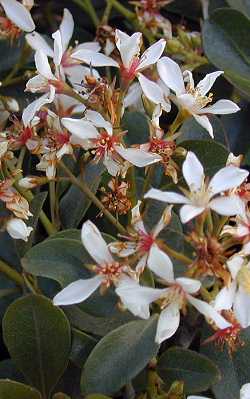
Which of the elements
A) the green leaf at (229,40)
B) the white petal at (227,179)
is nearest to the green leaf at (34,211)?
the white petal at (227,179)

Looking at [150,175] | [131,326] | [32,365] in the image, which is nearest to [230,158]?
[150,175]

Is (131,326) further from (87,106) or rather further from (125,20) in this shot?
(125,20)

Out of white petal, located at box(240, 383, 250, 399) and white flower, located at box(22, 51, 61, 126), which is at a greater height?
white flower, located at box(22, 51, 61, 126)

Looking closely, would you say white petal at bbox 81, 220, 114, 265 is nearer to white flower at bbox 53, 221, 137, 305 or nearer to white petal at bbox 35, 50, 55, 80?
white flower at bbox 53, 221, 137, 305

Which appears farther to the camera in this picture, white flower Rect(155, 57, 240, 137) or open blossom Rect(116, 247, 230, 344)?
white flower Rect(155, 57, 240, 137)

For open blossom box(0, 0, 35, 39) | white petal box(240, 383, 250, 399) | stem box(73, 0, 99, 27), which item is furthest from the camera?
stem box(73, 0, 99, 27)

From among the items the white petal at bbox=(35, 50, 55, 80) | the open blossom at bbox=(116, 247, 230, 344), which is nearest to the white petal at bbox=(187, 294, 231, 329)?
the open blossom at bbox=(116, 247, 230, 344)

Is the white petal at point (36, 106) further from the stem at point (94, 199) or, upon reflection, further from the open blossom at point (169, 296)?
the open blossom at point (169, 296)

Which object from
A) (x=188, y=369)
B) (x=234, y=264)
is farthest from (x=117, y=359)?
(x=234, y=264)
